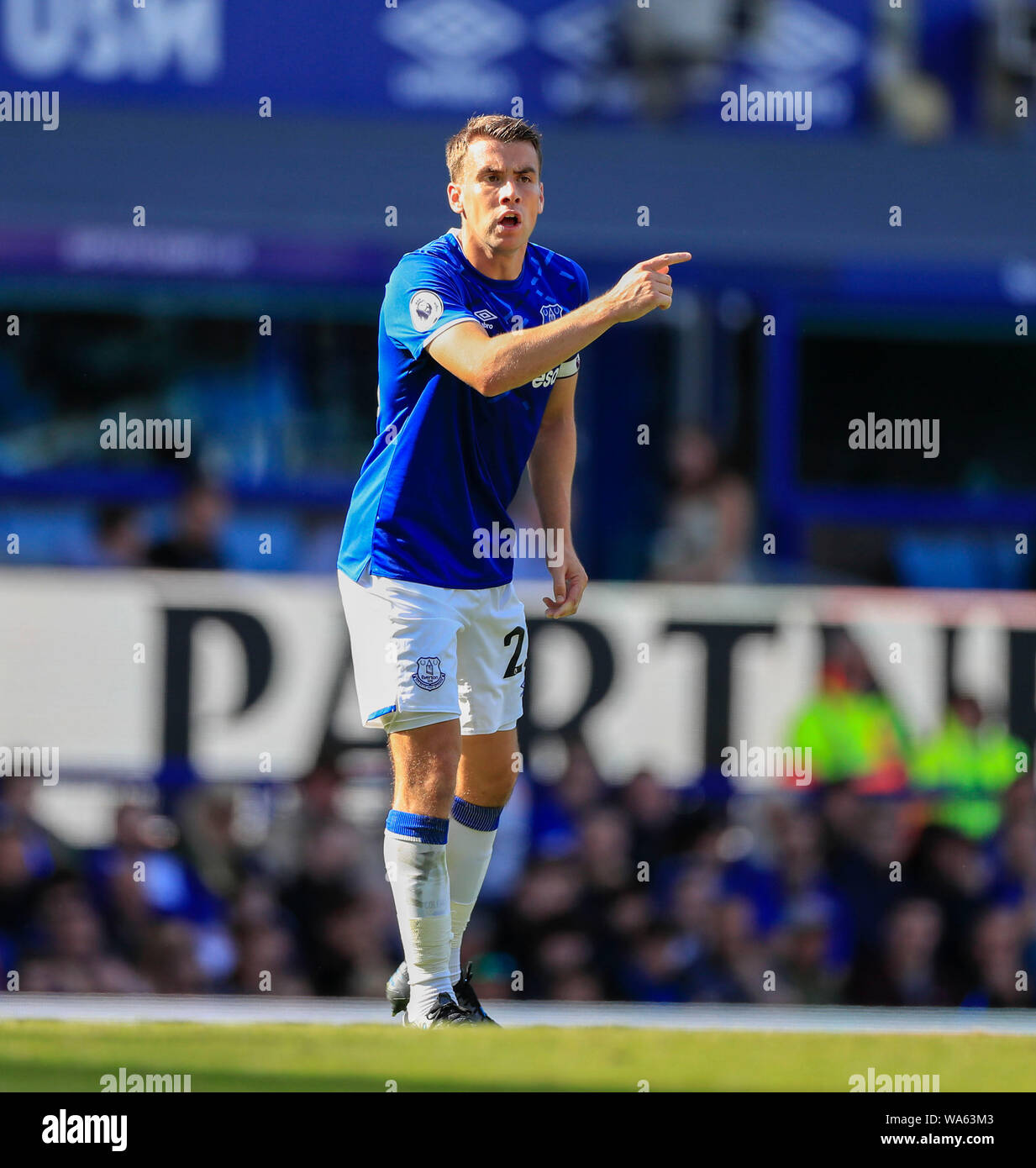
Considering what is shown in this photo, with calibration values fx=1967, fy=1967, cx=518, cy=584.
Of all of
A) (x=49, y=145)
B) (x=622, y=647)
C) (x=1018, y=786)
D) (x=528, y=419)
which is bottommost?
(x=1018, y=786)

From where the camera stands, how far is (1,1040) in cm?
487

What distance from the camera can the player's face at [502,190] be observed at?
177 inches

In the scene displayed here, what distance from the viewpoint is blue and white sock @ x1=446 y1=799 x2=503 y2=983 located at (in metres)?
4.98

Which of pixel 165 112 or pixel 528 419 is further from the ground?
pixel 165 112

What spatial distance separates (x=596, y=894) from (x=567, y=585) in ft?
12.7

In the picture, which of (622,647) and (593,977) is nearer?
(593,977)

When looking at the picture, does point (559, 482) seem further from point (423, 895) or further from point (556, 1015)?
point (556, 1015)

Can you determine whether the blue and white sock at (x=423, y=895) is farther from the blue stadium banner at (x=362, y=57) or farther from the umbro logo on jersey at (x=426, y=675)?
the blue stadium banner at (x=362, y=57)

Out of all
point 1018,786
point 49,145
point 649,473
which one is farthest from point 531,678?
point 49,145

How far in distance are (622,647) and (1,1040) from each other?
5.16 meters

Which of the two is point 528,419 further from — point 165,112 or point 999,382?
point 165,112

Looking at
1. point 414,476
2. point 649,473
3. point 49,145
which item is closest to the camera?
point 414,476

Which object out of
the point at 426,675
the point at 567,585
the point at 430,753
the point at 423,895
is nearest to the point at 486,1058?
the point at 423,895

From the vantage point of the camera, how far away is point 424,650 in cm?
457
